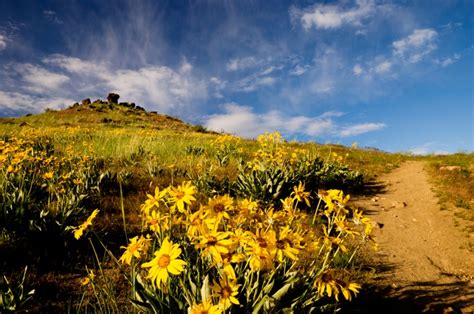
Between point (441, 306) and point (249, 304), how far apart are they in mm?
2889

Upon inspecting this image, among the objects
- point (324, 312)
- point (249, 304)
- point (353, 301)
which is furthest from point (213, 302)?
point (353, 301)

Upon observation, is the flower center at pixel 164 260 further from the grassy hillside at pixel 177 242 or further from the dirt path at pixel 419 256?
the dirt path at pixel 419 256

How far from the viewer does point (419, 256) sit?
545 centimetres

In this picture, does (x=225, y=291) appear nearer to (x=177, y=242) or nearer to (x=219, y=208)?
(x=219, y=208)

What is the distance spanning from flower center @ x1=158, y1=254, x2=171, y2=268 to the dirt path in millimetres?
2805

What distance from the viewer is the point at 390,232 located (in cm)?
659

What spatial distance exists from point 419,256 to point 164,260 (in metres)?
5.21

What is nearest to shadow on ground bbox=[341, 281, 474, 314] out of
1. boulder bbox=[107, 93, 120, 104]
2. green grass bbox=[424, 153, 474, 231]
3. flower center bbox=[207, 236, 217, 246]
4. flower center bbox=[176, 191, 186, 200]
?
flower center bbox=[207, 236, 217, 246]

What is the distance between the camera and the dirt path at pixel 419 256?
393cm

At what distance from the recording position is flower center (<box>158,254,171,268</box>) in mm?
1871

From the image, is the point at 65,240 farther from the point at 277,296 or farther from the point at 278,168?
the point at 278,168

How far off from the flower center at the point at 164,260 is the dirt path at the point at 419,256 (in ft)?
Result: 9.20

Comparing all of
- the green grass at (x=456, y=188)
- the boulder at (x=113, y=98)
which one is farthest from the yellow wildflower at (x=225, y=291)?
the boulder at (x=113, y=98)

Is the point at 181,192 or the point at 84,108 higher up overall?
the point at 84,108
